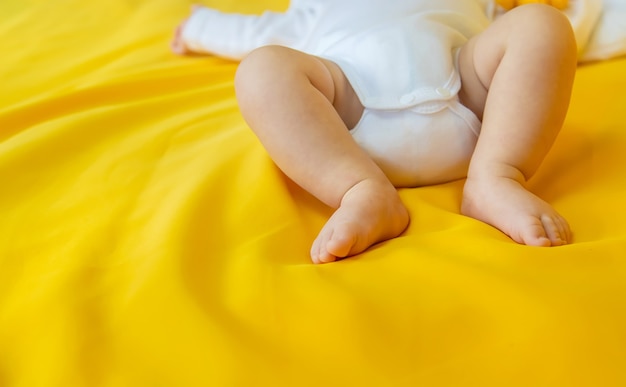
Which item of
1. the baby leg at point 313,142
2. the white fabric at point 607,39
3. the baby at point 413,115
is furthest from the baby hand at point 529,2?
the baby leg at point 313,142

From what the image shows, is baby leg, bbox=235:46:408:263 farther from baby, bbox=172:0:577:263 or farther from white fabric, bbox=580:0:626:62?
white fabric, bbox=580:0:626:62

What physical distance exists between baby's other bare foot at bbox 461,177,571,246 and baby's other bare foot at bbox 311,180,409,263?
81mm

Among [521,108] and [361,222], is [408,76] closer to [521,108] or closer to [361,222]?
[521,108]

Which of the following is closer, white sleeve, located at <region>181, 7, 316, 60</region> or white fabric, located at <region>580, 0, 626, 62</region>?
white fabric, located at <region>580, 0, 626, 62</region>

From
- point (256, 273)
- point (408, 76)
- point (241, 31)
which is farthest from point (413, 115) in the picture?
point (241, 31)

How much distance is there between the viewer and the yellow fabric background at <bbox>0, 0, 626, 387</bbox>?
1.64 ft

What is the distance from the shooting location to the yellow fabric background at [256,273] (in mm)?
501

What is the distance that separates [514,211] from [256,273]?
0.88 feet

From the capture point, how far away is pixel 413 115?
0.81 metres

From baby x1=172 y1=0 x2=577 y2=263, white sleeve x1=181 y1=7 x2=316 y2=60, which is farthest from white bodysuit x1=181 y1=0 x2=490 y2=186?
white sleeve x1=181 y1=7 x2=316 y2=60

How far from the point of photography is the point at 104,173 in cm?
85

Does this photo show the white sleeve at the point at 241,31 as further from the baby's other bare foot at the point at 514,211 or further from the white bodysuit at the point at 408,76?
the baby's other bare foot at the point at 514,211

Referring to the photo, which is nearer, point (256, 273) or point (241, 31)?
point (256, 273)

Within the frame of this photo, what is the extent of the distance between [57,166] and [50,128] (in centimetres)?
9
